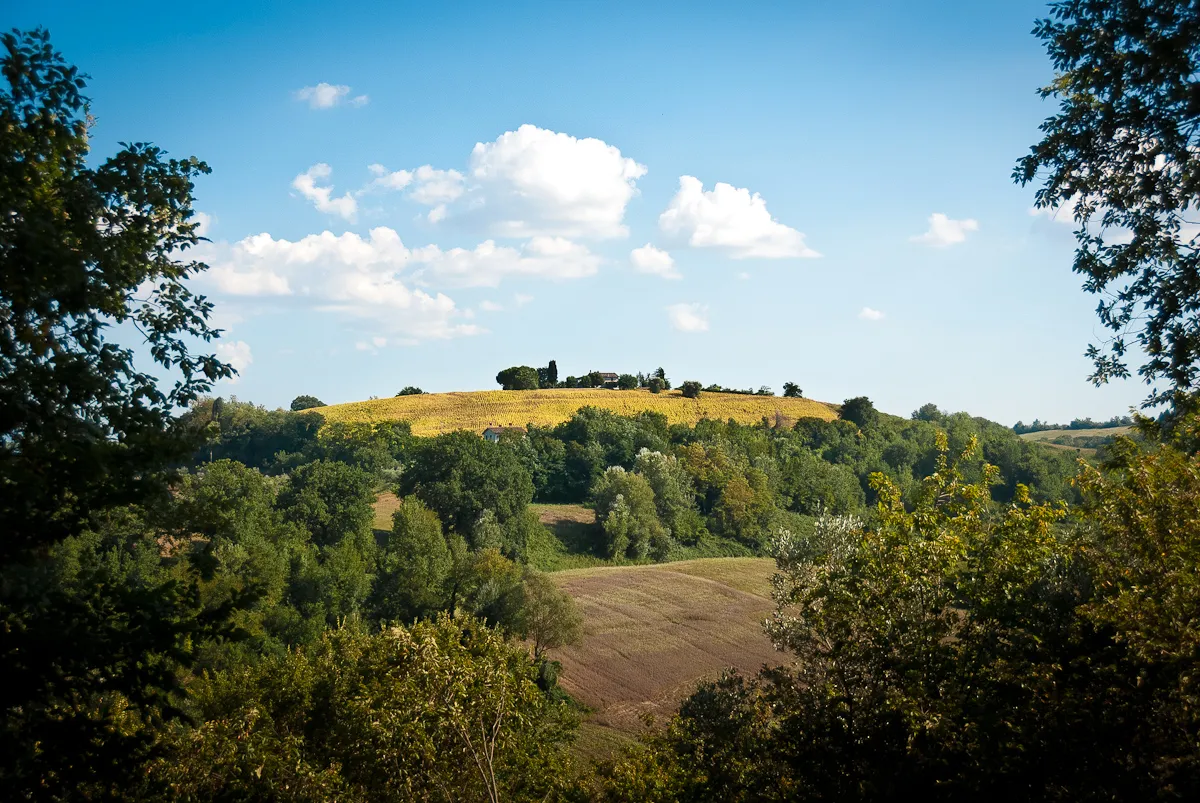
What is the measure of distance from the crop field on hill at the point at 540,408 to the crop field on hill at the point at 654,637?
41302mm

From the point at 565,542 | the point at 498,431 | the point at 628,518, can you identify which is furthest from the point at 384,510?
the point at 498,431

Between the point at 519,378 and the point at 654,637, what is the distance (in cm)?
8157

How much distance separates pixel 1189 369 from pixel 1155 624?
2887mm

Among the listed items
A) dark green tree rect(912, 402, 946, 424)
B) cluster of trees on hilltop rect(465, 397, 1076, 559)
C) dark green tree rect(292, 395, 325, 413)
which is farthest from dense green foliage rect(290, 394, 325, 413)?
dark green tree rect(912, 402, 946, 424)

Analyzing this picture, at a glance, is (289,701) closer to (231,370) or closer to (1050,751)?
(231,370)

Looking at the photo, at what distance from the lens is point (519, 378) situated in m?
128

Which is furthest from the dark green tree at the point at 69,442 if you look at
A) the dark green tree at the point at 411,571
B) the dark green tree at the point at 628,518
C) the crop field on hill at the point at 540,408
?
the crop field on hill at the point at 540,408

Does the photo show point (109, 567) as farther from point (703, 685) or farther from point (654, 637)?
point (654, 637)

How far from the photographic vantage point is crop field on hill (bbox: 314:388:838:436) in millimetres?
106875

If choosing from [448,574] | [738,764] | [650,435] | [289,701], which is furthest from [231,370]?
[650,435]

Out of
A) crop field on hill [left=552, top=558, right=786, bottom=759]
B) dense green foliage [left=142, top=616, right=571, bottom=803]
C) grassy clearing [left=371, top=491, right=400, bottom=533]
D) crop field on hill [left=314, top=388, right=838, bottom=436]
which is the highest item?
crop field on hill [left=314, top=388, right=838, bottom=436]

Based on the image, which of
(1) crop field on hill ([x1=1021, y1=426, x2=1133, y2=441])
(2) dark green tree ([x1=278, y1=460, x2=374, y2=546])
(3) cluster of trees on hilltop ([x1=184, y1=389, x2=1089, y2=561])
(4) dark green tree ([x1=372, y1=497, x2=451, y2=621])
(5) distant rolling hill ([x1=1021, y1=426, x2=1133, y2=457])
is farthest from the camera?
(1) crop field on hill ([x1=1021, y1=426, x2=1133, y2=441])

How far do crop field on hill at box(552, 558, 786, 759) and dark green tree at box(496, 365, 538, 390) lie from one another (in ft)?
199

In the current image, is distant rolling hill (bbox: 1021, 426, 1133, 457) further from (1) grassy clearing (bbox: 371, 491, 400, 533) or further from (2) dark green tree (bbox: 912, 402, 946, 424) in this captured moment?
(1) grassy clearing (bbox: 371, 491, 400, 533)
